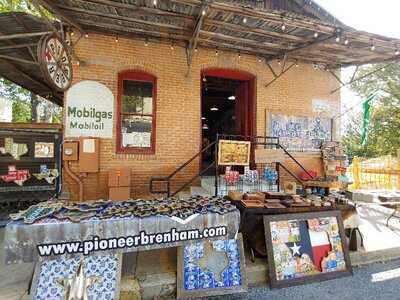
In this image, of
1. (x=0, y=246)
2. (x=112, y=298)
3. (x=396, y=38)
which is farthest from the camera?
(x=396, y=38)

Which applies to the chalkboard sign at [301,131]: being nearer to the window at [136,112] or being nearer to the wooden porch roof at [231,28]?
the wooden porch roof at [231,28]

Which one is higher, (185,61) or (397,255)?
(185,61)

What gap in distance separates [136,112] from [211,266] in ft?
13.9

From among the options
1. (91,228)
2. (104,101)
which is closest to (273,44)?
(104,101)

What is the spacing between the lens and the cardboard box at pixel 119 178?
19.3ft

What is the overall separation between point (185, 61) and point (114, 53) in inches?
64.6

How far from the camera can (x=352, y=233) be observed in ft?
14.7

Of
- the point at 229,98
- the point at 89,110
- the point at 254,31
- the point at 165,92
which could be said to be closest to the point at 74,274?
the point at 89,110

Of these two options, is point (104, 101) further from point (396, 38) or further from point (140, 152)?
point (396, 38)

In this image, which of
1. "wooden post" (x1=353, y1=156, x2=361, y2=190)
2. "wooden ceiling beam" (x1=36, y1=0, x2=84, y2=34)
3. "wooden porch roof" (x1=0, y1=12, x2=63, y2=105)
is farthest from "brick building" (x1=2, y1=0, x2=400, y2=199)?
"wooden post" (x1=353, y1=156, x2=361, y2=190)

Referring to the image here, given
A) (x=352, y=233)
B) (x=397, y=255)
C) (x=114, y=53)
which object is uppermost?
(x=114, y=53)

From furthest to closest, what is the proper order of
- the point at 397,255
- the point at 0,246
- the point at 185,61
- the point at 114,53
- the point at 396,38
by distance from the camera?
the point at 185,61
the point at 114,53
the point at 396,38
the point at 397,255
the point at 0,246

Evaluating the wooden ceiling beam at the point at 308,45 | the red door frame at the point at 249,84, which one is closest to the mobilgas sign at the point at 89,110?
the red door frame at the point at 249,84

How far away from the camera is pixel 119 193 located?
19.4ft
